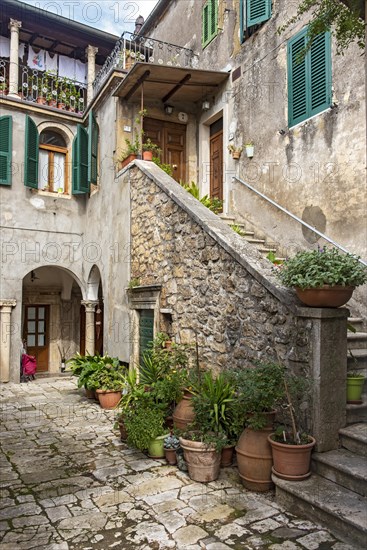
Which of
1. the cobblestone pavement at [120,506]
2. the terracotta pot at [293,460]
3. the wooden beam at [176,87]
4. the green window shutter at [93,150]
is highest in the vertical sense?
the wooden beam at [176,87]

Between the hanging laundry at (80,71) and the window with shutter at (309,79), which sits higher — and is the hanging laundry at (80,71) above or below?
above

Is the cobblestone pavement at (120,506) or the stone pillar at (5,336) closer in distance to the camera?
the cobblestone pavement at (120,506)

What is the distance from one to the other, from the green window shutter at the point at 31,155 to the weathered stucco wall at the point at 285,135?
428 cm

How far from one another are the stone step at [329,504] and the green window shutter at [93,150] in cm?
867

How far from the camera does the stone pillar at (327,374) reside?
161 inches

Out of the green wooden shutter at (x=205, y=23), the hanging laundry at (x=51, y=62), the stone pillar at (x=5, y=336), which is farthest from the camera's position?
the hanging laundry at (x=51, y=62)

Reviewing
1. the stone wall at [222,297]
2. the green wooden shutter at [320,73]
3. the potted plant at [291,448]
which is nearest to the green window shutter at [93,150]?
the stone wall at [222,297]

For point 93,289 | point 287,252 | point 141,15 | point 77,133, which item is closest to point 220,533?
point 287,252

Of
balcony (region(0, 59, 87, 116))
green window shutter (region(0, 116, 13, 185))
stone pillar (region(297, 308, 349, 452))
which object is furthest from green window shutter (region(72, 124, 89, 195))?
stone pillar (region(297, 308, 349, 452))

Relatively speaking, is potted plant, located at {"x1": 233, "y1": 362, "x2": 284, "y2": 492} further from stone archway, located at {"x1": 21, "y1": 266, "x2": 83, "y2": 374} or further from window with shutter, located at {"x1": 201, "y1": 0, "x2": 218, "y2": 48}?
stone archway, located at {"x1": 21, "y1": 266, "x2": 83, "y2": 374}

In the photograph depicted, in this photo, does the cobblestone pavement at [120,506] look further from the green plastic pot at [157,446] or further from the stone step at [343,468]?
the stone step at [343,468]

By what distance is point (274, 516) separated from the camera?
372 centimetres

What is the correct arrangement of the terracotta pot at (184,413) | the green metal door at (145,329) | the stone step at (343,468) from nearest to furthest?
the stone step at (343,468) → the terracotta pot at (184,413) → the green metal door at (145,329)

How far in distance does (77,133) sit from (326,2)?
29.0 feet
